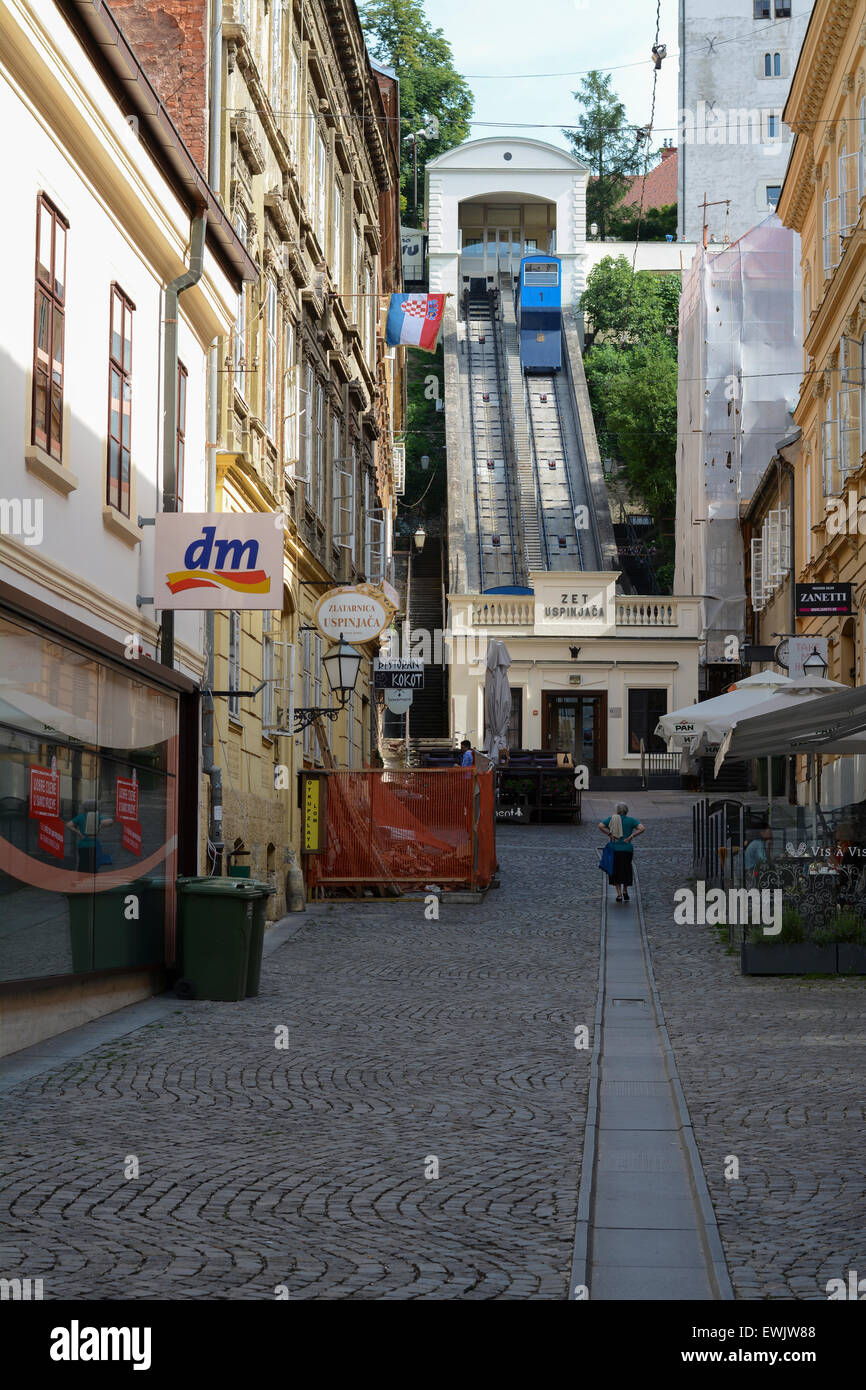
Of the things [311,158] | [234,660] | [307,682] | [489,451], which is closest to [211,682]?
[234,660]

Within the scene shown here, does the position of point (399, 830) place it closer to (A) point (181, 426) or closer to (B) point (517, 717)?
(A) point (181, 426)

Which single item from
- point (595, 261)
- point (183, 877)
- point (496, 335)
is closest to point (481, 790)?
point (183, 877)

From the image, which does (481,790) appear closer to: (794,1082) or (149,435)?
(149,435)

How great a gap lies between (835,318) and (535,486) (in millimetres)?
31561

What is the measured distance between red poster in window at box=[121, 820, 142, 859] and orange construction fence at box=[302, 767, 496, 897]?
28.2ft

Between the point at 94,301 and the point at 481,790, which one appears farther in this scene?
the point at 481,790

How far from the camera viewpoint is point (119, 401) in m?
14.1

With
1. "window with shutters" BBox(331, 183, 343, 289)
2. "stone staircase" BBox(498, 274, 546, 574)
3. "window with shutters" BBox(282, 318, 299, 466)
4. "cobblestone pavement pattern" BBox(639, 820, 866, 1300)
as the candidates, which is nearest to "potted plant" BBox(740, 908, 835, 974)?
"cobblestone pavement pattern" BBox(639, 820, 866, 1300)

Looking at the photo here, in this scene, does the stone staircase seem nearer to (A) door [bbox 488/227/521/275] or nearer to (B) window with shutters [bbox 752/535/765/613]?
(A) door [bbox 488/227/521/275]

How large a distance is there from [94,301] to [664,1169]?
27.6 ft

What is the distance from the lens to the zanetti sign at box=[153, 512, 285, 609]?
14414mm

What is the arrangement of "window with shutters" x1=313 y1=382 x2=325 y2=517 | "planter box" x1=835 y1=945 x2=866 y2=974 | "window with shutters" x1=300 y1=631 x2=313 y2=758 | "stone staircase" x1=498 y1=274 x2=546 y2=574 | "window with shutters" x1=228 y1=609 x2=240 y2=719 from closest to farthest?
"planter box" x1=835 y1=945 x2=866 y2=974
"window with shutters" x1=228 y1=609 x2=240 y2=719
"window with shutters" x1=300 y1=631 x2=313 y2=758
"window with shutters" x1=313 y1=382 x2=325 y2=517
"stone staircase" x1=498 y1=274 x2=546 y2=574

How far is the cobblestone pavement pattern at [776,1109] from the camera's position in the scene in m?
6.31

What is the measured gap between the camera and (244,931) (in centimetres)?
1395
